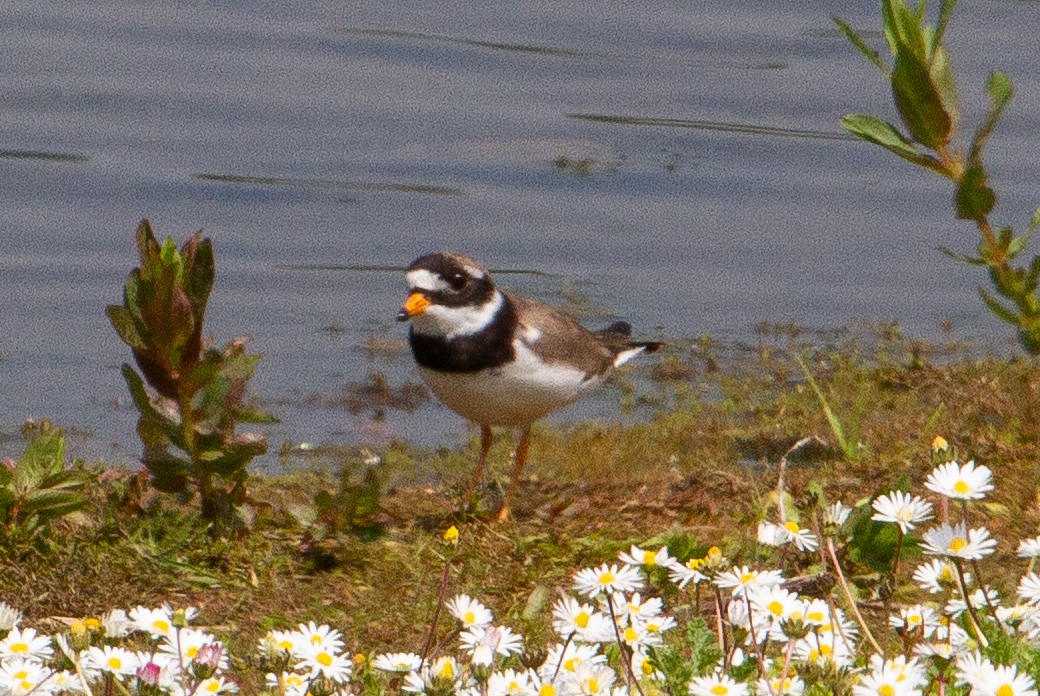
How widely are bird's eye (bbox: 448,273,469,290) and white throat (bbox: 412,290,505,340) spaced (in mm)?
102

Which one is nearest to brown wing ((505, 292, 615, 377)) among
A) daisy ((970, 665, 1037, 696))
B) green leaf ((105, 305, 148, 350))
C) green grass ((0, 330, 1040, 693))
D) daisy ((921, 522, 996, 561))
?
green grass ((0, 330, 1040, 693))

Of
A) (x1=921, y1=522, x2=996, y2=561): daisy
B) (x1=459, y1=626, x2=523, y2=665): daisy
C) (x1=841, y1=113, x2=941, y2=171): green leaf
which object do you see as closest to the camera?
(x1=459, y1=626, x2=523, y2=665): daisy

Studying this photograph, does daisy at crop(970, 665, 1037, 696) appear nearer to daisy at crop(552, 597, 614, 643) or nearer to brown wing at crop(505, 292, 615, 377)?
daisy at crop(552, 597, 614, 643)

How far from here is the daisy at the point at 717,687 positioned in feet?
9.42

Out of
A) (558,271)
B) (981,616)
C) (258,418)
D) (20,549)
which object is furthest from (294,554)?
(558,271)

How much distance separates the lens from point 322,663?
298 cm

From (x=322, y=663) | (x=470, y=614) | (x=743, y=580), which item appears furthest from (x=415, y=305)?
(x=322, y=663)

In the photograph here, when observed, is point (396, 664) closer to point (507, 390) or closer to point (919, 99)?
point (919, 99)

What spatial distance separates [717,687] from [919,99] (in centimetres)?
116

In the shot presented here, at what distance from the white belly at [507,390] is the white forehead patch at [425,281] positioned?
0.96 ft

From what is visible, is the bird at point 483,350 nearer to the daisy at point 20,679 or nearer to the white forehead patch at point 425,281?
the white forehead patch at point 425,281

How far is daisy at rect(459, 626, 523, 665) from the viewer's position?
2809mm

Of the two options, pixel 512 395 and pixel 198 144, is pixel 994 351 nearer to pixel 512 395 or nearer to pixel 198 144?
pixel 512 395

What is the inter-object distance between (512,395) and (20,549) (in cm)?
186
